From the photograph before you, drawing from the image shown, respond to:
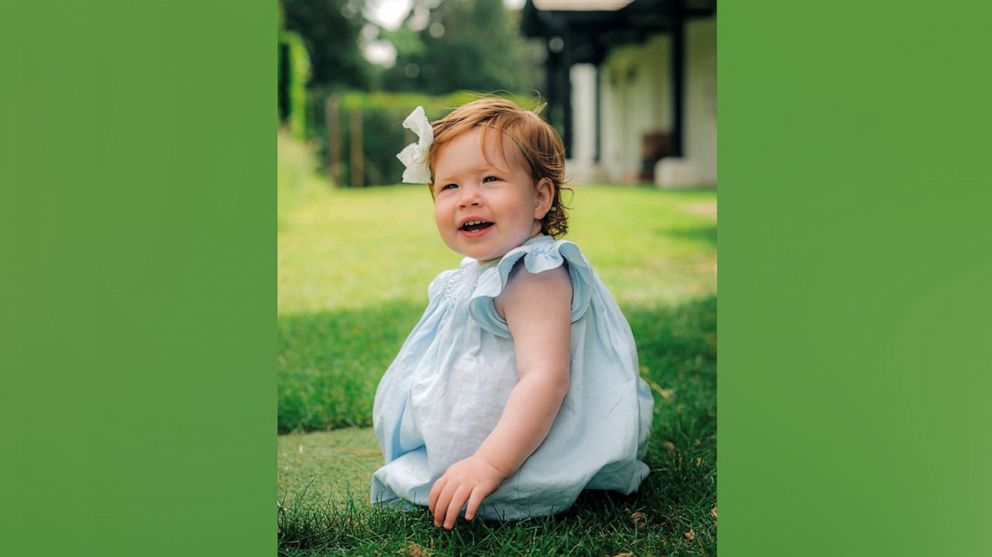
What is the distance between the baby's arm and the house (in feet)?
38.3

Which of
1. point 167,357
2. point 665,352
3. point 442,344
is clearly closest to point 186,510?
point 167,357

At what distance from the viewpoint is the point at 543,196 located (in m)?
2.14

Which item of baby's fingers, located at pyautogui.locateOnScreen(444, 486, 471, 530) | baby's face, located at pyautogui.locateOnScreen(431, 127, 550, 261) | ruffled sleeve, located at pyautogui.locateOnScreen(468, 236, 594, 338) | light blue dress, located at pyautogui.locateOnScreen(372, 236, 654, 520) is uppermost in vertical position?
baby's face, located at pyautogui.locateOnScreen(431, 127, 550, 261)

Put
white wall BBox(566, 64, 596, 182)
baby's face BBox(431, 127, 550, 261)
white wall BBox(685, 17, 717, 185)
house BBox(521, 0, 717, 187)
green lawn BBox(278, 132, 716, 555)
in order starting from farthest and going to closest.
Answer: white wall BBox(566, 64, 596, 182), white wall BBox(685, 17, 717, 185), house BBox(521, 0, 717, 187), baby's face BBox(431, 127, 550, 261), green lawn BBox(278, 132, 716, 555)

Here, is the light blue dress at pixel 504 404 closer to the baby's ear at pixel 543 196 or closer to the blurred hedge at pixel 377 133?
the baby's ear at pixel 543 196

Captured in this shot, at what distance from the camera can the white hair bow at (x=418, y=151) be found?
2.08m

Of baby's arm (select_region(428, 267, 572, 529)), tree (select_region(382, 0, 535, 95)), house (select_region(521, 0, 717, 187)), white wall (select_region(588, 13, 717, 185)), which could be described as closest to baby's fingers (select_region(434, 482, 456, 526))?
baby's arm (select_region(428, 267, 572, 529))

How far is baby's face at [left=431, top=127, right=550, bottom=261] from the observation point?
204cm

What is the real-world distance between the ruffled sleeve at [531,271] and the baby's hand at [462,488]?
0.31 m

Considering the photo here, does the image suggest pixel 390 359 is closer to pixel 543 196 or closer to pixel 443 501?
pixel 543 196

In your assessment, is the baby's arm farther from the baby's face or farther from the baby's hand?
the baby's face

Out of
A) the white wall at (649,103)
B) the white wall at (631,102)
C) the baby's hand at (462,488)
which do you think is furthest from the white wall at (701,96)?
the baby's hand at (462,488)

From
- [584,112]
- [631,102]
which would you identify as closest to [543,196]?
[631,102]

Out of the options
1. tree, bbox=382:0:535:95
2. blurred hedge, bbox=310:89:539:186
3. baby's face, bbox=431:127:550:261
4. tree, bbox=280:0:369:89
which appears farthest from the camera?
tree, bbox=382:0:535:95
